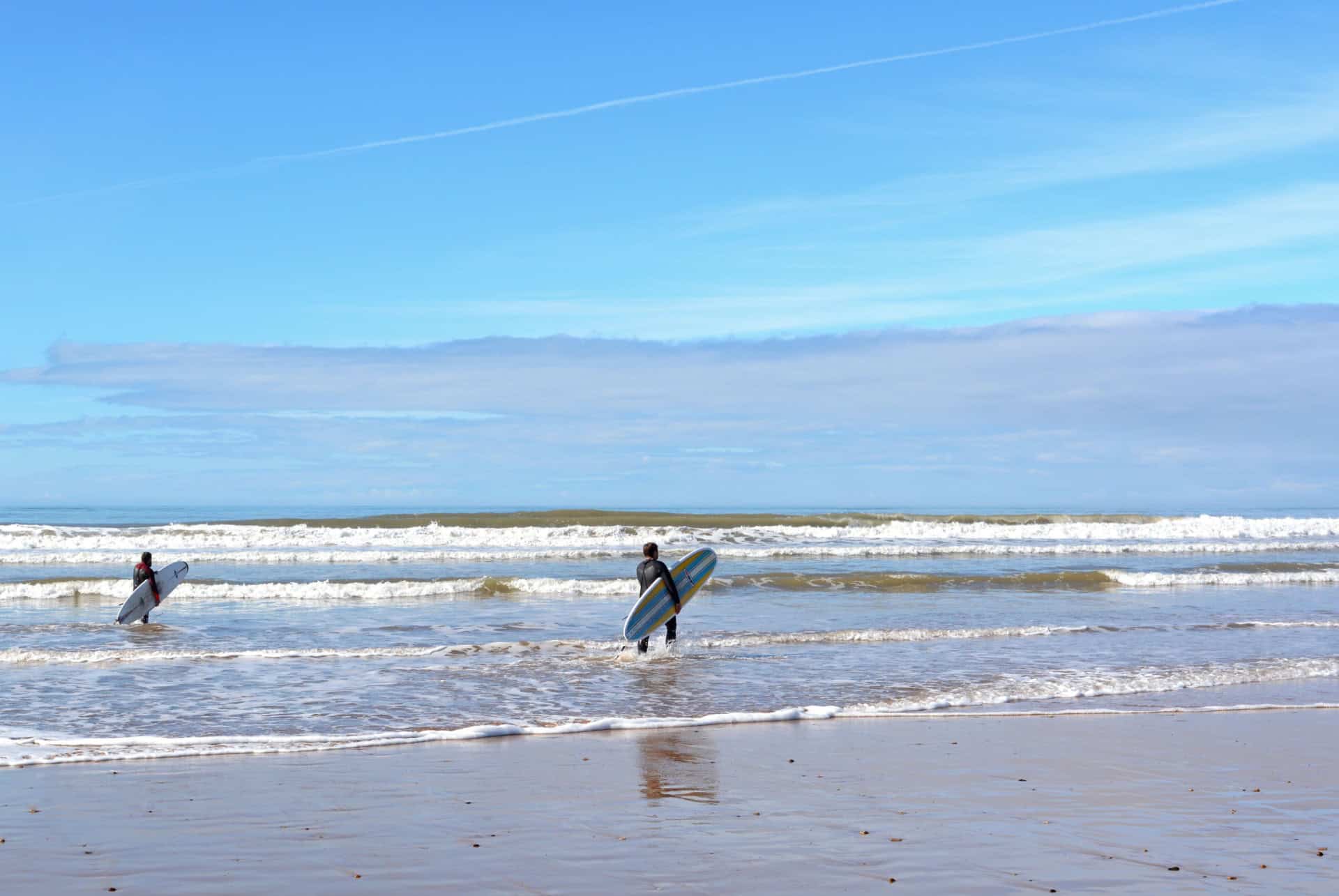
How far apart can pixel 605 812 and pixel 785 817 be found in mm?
1179

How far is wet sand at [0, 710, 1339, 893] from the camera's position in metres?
5.75

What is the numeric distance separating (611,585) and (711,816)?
17657 mm

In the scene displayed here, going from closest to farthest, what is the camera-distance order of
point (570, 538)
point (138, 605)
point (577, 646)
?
point (577, 646) < point (138, 605) < point (570, 538)

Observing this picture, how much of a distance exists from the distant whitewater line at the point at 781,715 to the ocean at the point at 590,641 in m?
0.05

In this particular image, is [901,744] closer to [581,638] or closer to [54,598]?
[581,638]

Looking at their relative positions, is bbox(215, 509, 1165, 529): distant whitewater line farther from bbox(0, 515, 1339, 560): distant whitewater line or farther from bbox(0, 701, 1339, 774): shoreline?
bbox(0, 701, 1339, 774): shoreline

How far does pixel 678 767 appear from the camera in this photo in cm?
866

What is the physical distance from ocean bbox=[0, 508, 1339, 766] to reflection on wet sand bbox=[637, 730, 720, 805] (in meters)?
0.80

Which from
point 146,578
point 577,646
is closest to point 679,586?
point 577,646

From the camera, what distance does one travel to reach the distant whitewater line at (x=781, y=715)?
936 centimetres

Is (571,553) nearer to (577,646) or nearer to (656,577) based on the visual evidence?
(577,646)

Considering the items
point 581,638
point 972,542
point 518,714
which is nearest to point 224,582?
point 581,638

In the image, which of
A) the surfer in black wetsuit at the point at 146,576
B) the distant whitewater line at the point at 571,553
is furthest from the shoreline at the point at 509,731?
the distant whitewater line at the point at 571,553

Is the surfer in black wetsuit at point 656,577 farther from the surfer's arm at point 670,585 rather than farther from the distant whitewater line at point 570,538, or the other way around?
the distant whitewater line at point 570,538
